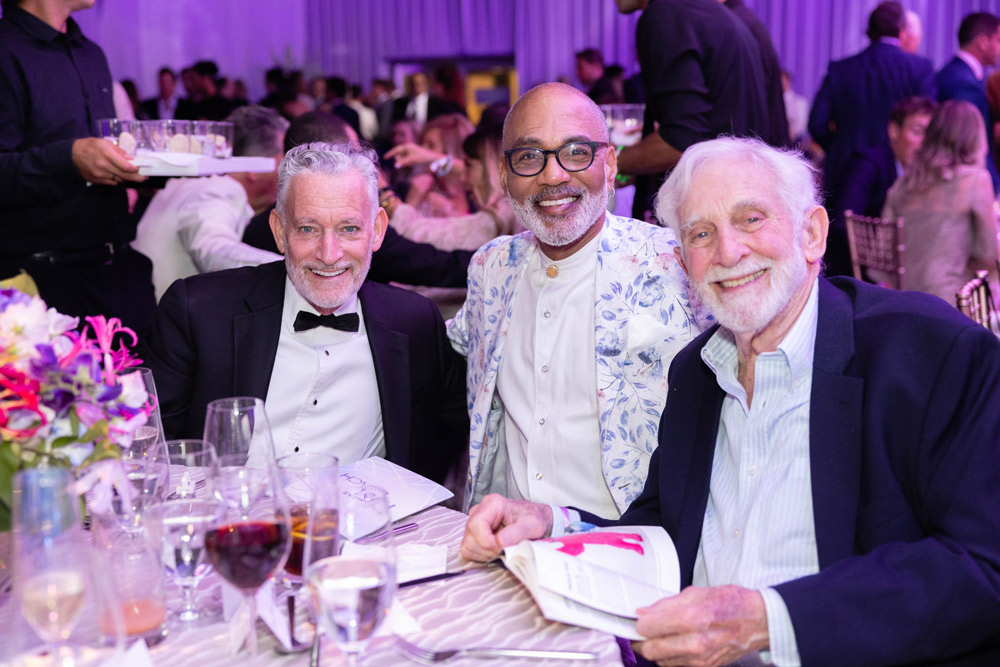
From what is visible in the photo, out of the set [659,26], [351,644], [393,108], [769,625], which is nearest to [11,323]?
[351,644]

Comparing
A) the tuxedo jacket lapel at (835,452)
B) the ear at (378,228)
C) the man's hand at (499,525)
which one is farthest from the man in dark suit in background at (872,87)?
the man's hand at (499,525)

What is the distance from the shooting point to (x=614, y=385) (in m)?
2.32

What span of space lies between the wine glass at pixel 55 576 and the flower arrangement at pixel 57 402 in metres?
0.19

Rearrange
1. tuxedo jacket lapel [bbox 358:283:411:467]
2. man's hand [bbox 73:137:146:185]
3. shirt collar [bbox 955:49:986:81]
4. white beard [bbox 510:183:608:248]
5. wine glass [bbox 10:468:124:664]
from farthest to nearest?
1. shirt collar [bbox 955:49:986:81]
2. man's hand [bbox 73:137:146:185]
3. tuxedo jacket lapel [bbox 358:283:411:467]
4. white beard [bbox 510:183:608:248]
5. wine glass [bbox 10:468:124:664]

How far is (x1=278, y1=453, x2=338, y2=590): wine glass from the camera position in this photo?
1.25 meters

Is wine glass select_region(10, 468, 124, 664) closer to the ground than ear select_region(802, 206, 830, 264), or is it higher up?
closer to the ground

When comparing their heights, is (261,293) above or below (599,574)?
above

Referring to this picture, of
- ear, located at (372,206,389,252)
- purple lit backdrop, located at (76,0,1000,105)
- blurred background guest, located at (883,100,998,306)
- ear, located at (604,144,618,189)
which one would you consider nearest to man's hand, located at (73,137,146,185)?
ear, located at (372,206,389,252)

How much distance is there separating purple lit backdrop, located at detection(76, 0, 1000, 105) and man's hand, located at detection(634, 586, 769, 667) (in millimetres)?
10972

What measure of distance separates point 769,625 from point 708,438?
45cm

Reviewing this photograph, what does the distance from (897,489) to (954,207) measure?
12.0ft

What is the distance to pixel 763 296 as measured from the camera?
1729 millimetres

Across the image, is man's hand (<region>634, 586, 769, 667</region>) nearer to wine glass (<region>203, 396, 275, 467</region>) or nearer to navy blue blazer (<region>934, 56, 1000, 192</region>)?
wine glass (<region>203, 396, 275, 467</region>)

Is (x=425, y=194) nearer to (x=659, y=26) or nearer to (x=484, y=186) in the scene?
(x=484, y=186)
